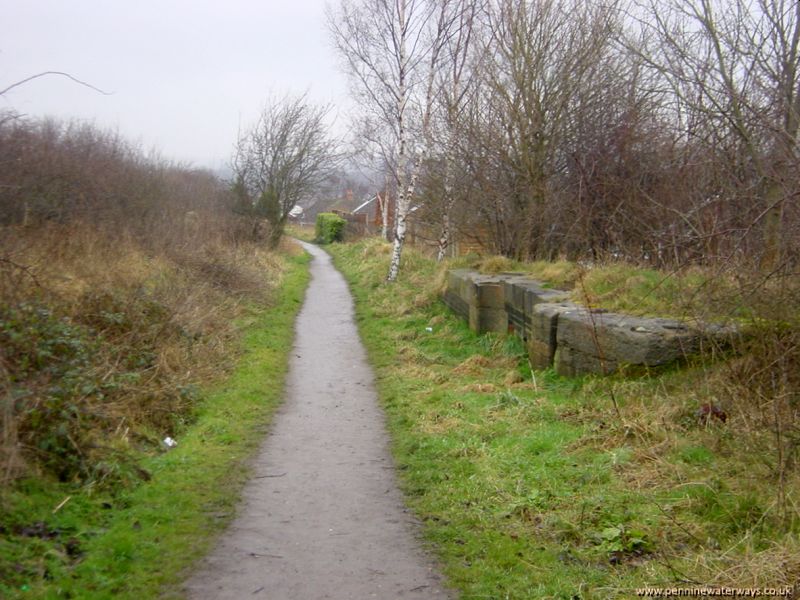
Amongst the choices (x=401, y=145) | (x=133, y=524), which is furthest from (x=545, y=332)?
(x=401, y=145)

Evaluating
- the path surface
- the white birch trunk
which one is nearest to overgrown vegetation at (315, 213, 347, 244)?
the white birch trunk

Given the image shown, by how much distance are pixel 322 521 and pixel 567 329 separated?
4.44m

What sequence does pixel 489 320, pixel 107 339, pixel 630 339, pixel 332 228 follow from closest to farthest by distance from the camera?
pixel 630 339 → pixel 107 339 → pixel 489 320 → pixel 332 228

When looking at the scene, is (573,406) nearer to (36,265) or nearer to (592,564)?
(592,564)

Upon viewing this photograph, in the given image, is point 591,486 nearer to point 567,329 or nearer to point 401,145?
point 567,329

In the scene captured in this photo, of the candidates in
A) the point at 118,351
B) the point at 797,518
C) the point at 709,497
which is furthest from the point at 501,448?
the point at 118,351

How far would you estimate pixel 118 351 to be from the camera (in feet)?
29.4

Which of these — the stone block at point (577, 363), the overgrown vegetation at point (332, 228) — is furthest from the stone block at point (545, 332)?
the overgrown vegetation at point (332, 228)

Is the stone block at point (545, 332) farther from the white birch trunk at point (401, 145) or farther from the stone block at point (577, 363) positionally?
the white birch trunk at point (401, 145)

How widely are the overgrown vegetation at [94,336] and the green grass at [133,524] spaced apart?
2 cm

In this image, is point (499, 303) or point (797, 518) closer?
point (797, 518)

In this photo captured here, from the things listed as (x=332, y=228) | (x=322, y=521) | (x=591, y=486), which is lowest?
(x=322, y=521)

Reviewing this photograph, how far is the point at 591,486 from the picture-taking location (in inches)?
240

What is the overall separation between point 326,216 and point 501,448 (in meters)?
44.7
